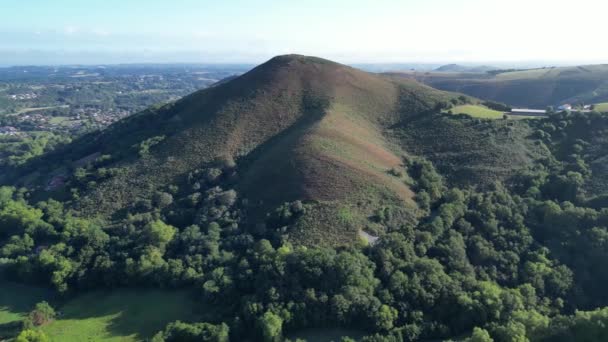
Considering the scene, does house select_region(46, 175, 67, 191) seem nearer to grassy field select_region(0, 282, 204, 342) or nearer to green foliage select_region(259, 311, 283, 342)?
grassy field select_region(0, 282, 204, 342)

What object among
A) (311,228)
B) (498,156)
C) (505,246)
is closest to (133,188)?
(311,228)

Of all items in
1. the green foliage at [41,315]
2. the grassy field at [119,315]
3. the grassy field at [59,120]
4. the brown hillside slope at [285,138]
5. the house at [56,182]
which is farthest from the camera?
the grassy field at [59,120]

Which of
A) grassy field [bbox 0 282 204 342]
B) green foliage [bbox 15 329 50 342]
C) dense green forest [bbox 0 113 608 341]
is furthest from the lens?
grassy field [bbox 0 282 204 342]

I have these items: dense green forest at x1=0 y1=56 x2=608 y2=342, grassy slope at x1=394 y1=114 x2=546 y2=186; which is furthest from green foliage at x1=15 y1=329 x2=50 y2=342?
grassy slope at x1=394 y1=114 x2=546 y2=186

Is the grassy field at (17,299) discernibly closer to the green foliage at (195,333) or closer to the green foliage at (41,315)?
the green foliage at (41,315)

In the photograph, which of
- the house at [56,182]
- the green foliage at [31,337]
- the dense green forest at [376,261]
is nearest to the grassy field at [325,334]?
the dense green forest at [376,261]

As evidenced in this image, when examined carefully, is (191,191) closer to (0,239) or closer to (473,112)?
(0,239)
